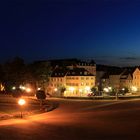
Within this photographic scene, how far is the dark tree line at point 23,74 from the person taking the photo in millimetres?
99625

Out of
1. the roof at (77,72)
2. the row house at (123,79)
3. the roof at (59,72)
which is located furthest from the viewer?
the row house at (123,79)

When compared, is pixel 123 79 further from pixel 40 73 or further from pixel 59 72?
pixel 40 73

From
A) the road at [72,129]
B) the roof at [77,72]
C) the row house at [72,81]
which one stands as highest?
the roof at [77,72]

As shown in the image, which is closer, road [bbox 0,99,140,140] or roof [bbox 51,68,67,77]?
road [bbox 0,99,140,140]

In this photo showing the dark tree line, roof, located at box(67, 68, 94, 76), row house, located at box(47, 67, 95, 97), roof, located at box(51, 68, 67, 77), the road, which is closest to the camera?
the road

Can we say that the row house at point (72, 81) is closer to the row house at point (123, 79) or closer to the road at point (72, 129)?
the row house at point (123, 79)

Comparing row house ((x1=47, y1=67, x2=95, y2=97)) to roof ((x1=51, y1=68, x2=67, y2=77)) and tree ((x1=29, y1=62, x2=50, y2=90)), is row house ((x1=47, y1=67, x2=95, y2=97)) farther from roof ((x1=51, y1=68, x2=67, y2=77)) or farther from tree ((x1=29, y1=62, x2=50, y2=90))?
tree ((x1=29, y1=62, x2=50, y2=90))

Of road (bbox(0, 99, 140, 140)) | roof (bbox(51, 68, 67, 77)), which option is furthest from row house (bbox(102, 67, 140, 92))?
road (bbox(0, 99, 140, 140))

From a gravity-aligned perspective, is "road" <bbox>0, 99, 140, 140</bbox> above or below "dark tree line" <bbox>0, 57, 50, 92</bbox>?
below

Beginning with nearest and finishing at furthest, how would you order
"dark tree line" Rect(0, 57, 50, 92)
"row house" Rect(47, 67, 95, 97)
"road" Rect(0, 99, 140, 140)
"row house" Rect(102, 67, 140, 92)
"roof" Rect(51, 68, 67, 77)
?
"road" Rect(0, 99, 140, 140) → "dark tree line" Rect(0, 57, 50, 92) → "row house" Rect(47, 67, 95, 97) → "roof" Rect(51, 68, 67, 77) → "row house" Rect(102, 67, 140, 92)

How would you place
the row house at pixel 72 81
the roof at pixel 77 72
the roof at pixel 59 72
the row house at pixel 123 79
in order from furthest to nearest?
1. the row house at pixel 123 79
2. the roof at pixel 59 72
3. the roof at pixel 77 72
4. the row house at pixel 72 81

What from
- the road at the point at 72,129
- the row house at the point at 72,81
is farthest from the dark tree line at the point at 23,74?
the road at the point at 72,129

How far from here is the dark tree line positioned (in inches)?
3922

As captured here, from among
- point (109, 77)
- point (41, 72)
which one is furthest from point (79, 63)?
point (41, 72)
